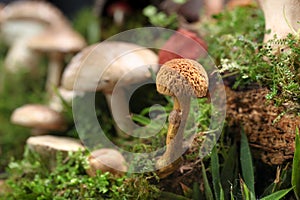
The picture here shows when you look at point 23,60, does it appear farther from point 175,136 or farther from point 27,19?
point 175,136

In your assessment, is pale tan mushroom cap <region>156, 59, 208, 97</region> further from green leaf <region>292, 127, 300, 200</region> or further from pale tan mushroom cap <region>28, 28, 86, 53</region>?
pale tan mushroom cap <region>28, 28, 86, 53</region>

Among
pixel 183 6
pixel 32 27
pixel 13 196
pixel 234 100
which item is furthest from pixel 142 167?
pixel 32 27

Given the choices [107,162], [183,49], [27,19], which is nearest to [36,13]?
[27,19]

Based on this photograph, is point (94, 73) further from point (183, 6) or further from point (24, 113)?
point (183, 6)

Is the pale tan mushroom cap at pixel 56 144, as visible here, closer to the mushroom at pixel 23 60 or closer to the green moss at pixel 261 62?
the green moss at pixel 261 62

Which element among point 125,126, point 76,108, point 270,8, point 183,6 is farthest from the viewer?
point 183,6

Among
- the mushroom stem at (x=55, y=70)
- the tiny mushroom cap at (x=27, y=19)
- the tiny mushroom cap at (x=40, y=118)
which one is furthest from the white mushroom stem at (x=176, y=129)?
the tiny mushroom cap at (x=27, y=19)
